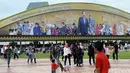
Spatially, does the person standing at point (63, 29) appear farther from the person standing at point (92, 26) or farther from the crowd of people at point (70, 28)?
the person standing at point (92, 26)

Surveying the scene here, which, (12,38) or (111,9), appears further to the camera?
(111,9)

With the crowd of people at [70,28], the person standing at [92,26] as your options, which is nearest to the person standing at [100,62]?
the crowd of people at [70,28]

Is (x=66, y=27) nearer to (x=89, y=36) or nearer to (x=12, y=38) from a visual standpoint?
(x=89, y=36)

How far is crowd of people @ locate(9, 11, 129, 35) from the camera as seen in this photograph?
68812 mm

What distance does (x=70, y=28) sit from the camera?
6919cm

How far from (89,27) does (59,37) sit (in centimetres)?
577

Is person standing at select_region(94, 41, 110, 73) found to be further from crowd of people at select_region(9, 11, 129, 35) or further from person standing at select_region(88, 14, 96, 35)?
person standing at select_region(88, 14, 96, 35)

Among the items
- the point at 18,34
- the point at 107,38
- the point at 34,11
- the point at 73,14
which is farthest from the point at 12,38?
the point at 107,38

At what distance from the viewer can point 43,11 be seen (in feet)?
235

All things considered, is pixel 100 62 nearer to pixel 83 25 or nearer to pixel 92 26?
pixel 83 25

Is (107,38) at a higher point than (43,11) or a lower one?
lower

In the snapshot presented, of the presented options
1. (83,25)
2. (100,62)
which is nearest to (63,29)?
(83,25)

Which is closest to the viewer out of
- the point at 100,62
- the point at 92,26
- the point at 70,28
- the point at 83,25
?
the point at 100,62

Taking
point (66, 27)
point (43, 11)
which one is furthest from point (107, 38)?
point (43, 11)
